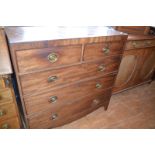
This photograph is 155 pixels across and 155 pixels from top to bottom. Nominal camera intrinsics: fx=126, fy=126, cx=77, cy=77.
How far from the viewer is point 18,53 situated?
725 mm

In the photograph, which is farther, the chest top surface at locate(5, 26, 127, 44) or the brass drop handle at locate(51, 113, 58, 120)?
the brass drop handle at locate(51, 113, 58, 120)

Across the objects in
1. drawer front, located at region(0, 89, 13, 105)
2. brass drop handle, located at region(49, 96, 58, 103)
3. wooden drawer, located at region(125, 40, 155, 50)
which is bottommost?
brass drop handle, located at region(49, 96, 58, 103)

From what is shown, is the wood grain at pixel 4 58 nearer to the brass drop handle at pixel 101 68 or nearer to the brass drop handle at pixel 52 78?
the brass drop handle at pixel 52 78

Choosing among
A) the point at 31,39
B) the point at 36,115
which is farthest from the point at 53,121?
the point at 31,39

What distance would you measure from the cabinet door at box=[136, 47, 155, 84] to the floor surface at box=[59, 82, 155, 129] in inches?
9.7

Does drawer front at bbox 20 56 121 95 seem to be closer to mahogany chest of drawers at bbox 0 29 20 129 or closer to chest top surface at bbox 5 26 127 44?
mahogany chest of drawers at bbox 0 29 20 129

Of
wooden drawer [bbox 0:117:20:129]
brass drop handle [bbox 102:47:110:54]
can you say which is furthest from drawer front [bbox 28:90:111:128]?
brass drop handle [bbox 102:47:110:54]

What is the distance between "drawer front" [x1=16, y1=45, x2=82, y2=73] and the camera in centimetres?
76

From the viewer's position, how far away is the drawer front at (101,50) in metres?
0.99

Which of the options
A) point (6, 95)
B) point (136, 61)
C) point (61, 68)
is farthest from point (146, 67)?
point (6, 95)

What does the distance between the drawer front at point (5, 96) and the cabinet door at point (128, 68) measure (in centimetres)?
128

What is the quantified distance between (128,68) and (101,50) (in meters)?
0.82
